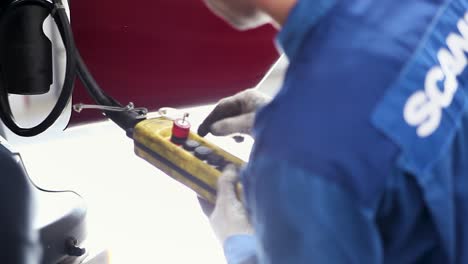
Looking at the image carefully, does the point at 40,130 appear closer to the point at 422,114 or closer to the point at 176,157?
the point at 176,157

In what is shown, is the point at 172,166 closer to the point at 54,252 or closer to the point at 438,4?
the point at 54,252

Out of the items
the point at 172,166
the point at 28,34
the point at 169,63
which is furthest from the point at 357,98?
the point at 169,63

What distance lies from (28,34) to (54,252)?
403 millimetres

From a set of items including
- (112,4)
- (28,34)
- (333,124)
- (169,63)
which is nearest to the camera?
(333,124)

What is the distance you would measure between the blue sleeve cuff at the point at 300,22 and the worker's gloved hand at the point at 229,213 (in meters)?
0.36

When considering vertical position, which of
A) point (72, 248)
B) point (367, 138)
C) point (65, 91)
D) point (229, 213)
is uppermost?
point (367, 138)

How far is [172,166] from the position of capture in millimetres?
970

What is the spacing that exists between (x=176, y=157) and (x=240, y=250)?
11.1 inches

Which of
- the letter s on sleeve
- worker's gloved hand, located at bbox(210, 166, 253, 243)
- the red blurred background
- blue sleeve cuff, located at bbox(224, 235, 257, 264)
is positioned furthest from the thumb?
the letter s on sleeve

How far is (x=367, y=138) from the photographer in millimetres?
452

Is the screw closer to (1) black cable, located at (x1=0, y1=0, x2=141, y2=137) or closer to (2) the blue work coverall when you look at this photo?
(1) black cable, located at (x1=0, y1=0, x2=141, y2=137)

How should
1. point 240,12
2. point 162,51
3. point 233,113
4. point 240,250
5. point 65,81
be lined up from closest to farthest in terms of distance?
point 240,12, point 240,250, point 65,81, point 233,113, point 162,51

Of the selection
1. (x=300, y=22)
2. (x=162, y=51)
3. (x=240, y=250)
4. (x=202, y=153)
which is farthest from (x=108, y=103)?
(x=300, y=22)

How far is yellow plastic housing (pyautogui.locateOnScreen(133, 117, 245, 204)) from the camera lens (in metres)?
0.93
